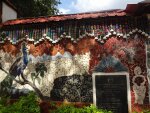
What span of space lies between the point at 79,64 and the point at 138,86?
2.18 metres

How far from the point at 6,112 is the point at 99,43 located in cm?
413

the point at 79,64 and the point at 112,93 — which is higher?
the point at 79,64

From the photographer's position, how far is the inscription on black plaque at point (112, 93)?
9.45m

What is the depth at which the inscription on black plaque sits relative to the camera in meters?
9.45

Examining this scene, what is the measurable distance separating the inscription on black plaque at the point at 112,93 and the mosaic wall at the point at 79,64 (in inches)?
9.9

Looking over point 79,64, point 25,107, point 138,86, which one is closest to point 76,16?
point 79,64

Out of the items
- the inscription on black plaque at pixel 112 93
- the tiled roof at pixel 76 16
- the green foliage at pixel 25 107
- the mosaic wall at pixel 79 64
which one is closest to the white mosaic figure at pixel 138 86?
the mosaic wall at pixel 79 64

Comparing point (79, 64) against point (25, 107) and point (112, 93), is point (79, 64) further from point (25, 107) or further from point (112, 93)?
point (25, 107)

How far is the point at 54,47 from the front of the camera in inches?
416

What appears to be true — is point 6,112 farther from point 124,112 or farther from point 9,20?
point 9,20

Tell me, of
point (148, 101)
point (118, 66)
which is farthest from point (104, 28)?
point (148, 101)

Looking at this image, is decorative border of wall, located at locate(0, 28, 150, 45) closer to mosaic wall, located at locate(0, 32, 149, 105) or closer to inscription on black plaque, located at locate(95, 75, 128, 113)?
mosaic wall, located at locate(0, 32, 149, 105)

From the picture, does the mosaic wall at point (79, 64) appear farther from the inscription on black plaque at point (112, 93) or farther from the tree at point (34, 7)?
the tree at point (34, 7)

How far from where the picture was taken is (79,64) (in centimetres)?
1015
